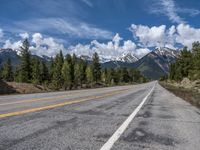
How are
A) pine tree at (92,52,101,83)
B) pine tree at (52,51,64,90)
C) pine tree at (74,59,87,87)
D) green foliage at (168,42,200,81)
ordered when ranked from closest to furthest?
pine tree at (52,51,64,90), green foliage at (168,42,200,81), pine tree at (74,59,87,87), pine tree at (92,52,101,83)

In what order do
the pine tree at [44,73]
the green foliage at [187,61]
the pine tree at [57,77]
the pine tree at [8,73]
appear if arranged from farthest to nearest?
the pine tree at [8,73] < the pine tree at [44,73] < the green foliage at [187,61] < the pine tree at [57,77]

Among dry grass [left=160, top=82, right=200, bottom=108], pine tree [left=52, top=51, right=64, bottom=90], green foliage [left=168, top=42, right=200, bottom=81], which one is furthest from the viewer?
green foliage [left=168, top=42, right=200, bottom=81]

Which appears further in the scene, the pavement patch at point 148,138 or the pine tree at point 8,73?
the pine tree at point 8,73

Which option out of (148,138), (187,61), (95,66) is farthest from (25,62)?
(148,138)

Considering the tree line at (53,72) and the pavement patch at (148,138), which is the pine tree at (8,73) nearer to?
the tree line at (53,72)

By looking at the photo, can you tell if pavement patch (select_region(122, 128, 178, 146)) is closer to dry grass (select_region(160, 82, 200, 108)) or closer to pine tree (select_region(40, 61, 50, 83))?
dry grass (select_region(160, 82, 200, 108))

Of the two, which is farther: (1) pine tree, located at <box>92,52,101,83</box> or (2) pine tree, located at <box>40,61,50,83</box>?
(1) pine tree, located at <box>92,52,101,83</box>

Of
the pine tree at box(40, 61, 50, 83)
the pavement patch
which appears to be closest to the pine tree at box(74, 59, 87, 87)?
the pine tree at box(40, 61, 50, 83)

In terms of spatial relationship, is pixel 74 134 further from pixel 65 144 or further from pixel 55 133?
pixel 65 144

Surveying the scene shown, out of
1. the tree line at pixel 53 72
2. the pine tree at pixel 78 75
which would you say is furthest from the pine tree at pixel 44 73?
the pine tree at pixel 78 75

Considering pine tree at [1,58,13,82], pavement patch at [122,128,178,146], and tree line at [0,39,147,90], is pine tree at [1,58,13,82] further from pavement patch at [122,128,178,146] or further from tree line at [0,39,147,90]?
pavement patch at [122,128,178,146]

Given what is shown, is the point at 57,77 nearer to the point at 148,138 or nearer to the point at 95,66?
the point at 95,66

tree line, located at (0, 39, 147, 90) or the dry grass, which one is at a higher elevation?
tree line, located at (0, 39, 147, 90)

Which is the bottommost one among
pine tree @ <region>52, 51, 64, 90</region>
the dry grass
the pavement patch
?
the dry grass
